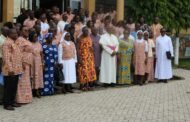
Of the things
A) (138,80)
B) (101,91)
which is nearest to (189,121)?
(101,91)

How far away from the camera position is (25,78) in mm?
11109

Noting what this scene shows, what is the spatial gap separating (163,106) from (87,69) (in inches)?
115

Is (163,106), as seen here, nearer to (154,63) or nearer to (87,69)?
(87,69)

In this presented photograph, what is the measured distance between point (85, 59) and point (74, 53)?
0.58 m

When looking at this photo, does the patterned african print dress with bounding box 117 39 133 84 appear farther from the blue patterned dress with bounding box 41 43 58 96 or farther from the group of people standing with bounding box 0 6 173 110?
the blue patterned dress with bounding box 41 43 58 96

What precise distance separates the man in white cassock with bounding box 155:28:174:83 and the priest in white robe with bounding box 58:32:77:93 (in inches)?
140

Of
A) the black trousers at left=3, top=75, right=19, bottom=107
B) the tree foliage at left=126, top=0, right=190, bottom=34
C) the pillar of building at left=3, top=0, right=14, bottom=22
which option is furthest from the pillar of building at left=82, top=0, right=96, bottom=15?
the black trousers at left=3, top=75, right=19, bottom=107

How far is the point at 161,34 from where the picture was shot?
15250 millimetres

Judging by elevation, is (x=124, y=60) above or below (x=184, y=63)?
above

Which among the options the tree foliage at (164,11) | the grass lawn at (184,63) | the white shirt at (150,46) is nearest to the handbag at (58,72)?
the white shirt at (150,46)

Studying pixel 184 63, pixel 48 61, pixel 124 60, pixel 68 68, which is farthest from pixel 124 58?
pixel 184 63

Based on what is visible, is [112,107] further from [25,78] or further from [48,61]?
[48,61]

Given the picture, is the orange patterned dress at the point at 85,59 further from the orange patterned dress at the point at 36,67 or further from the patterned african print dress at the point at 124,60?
the orange patterned dress at the point at 36,67

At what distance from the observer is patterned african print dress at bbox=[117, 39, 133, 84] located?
14.3 metres
